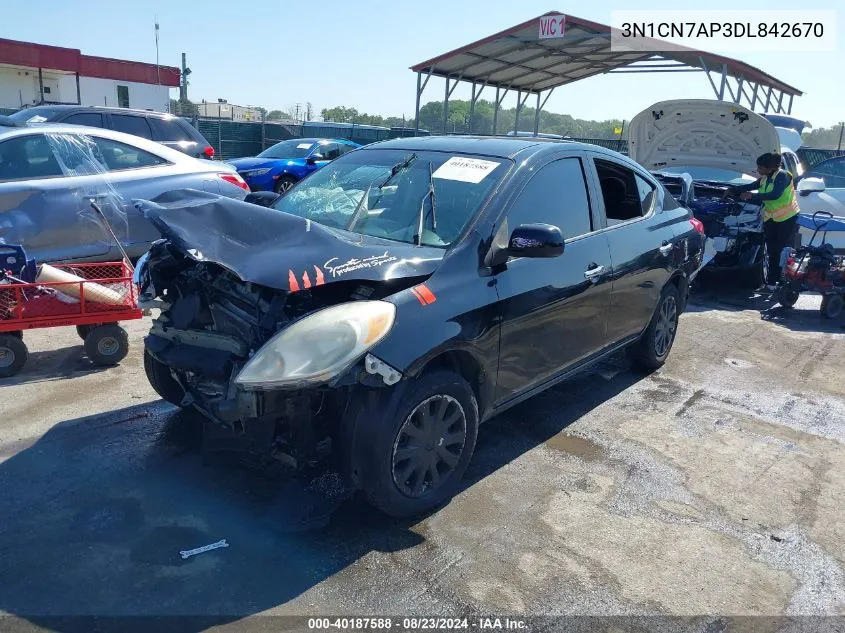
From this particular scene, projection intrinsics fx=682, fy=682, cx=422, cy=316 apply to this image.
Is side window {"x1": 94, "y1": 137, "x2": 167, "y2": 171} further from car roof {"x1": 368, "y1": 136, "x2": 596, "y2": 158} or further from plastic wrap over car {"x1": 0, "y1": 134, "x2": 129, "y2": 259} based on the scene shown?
car roof {"x1": 368, "y1": 136, "x2": 596, "y2": 158}

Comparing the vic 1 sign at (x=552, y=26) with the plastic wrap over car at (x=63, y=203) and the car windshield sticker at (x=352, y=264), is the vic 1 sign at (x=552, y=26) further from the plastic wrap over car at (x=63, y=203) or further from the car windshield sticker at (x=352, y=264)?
the car windshield sticker at (x=352, y=264)

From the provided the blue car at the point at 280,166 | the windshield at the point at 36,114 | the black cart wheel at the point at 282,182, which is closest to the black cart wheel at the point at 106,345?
the windshield at the point at 36,114

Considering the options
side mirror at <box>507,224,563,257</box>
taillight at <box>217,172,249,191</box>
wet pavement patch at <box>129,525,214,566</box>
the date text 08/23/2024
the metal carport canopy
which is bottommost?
the date text 08/23/2024

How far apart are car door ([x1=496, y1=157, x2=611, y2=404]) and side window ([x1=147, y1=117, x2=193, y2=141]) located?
25.3ft

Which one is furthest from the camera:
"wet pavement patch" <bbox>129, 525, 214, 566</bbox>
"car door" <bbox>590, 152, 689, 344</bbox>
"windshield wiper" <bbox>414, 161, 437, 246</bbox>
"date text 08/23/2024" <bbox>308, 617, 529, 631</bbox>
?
"car door" <bbox>590, 152, 689, 344</bbox>

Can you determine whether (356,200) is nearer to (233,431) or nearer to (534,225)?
(534,225)

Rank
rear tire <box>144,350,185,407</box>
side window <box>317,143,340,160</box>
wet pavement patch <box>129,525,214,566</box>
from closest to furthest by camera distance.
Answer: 1. wet pavement patch <box>129,525,214,566</box>
2. rear tire <box>144,350,185,407</box>
3. side window <box>317,143,340,160</box>

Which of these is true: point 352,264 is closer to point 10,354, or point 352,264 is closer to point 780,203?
point 10,354

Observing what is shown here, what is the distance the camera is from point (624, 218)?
4895 millimetres

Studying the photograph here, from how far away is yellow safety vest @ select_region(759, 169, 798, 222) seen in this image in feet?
27.5

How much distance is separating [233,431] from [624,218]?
315 cm

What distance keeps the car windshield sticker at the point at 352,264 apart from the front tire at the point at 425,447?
1.89 ft

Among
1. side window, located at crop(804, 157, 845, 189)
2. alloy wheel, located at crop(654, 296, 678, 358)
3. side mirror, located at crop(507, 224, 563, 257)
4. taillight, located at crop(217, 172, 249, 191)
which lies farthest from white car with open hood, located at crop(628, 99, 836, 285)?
taillight, located at crop(217, 172, 249, 191)

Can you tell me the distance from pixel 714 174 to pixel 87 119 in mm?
9020
